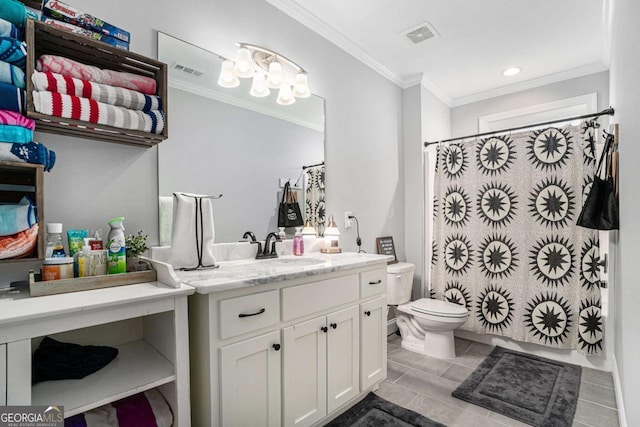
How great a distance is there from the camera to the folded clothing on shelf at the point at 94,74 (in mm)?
1136

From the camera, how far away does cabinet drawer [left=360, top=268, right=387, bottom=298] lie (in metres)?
1.87

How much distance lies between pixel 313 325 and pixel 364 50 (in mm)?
2309

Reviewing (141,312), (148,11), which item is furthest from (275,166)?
(141,312)

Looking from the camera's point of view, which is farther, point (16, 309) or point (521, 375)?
point (521, 375)

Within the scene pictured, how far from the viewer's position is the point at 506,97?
3502 mm

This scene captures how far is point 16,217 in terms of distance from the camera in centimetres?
101

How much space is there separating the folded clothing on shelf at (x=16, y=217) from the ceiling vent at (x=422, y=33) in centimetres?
257

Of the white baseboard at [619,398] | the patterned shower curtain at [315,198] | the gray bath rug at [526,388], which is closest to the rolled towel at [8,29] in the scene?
the patterned shower curtain at [315,198]

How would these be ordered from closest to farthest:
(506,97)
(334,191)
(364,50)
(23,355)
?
(23,355), (334,191), (364,50), (506,97)

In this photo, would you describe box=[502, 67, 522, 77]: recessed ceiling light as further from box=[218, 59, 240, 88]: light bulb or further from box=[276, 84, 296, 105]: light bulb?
box=[218, 59, 240, 88]: light bulb

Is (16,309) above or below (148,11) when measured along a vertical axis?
below

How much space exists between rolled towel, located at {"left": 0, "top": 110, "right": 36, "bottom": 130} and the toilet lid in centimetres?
254

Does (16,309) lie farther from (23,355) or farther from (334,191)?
(334,191)

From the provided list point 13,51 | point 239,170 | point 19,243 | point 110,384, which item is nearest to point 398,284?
point 239,170
